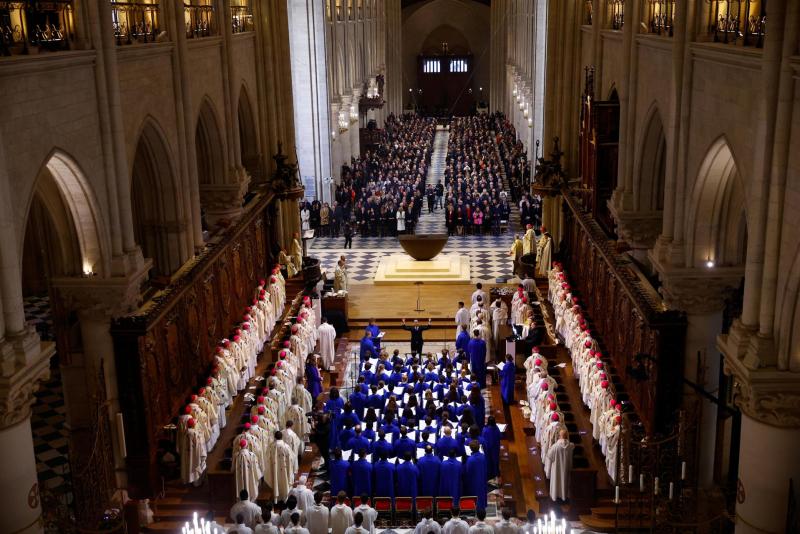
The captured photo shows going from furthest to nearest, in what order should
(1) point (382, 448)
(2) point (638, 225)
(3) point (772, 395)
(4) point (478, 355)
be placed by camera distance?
1. (4) point (478, 355)
2. (2) point (638, 225)
3. (1) point (382, 448)
4. (3) point (772, 395)

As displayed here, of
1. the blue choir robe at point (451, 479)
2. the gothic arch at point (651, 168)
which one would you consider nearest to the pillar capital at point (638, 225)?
the gothic arch at point (651, 168)

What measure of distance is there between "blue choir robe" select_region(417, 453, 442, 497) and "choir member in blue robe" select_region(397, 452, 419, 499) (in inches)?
4.4

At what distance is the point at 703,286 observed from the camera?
48.0ft

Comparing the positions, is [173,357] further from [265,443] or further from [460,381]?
[460,381]

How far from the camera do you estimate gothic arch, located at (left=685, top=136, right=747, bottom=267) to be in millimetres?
14195

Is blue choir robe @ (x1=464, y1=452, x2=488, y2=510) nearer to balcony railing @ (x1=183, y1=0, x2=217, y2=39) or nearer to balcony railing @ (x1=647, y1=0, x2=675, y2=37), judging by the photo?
balcony railing @ (x1=647, y1=0, x2=675, y2=37)

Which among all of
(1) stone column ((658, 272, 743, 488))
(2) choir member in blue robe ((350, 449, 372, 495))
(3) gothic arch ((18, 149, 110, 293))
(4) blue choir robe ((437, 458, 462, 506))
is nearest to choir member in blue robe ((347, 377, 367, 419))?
(2) choir member in blue robe ((350, 449, 372, 495))

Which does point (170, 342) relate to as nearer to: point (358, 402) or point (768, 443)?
point (358, 402)

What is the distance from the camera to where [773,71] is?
34.9 feet

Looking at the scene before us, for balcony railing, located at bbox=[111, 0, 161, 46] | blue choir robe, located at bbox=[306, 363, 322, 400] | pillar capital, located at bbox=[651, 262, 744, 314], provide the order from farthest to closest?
blue choir robe, located at bbox=[306, 363, 322, 400], balcony railing, located at bbox=[111, 0, 161, 46], pillar capital, located at bbox=[651, 262, 744, 314]

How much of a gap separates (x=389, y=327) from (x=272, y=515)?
11.0m

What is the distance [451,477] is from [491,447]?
1.19m

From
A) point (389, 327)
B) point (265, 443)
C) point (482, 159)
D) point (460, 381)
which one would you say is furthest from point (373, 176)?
point (265, 443)

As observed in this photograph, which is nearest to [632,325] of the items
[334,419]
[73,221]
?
[334,419]
